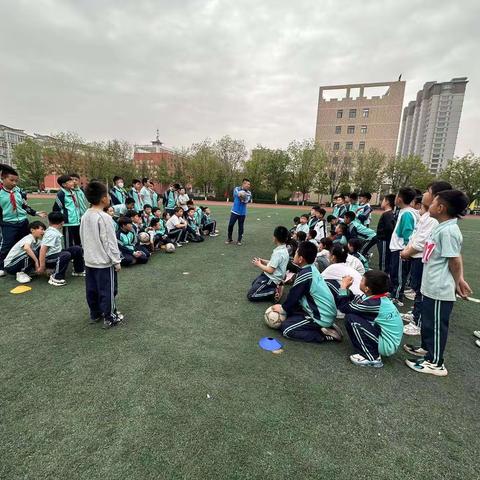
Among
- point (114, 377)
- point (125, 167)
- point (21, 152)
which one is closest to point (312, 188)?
point (125, 167)

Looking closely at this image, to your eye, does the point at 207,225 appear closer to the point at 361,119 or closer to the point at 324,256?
the point at 324,256

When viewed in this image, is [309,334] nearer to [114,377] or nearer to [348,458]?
[348,458]

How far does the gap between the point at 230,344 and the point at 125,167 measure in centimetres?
4105

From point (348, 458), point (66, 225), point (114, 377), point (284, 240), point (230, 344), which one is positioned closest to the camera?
point (348, 458)

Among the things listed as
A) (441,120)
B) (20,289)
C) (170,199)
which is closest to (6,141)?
(170,199)

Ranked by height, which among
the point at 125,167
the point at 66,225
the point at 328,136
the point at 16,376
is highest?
the point at 328,136

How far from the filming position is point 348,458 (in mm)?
1771

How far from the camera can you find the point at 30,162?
3522 centimetres

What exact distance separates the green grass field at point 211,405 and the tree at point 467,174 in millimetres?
36445

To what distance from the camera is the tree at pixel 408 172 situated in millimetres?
31094

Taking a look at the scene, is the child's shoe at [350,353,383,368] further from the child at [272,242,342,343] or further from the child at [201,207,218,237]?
the child at [201,207,218,237]

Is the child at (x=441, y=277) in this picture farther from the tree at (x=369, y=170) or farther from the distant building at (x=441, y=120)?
the distant building at (x=441, y=120)

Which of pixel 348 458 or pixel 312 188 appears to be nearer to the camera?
pixel 348 458

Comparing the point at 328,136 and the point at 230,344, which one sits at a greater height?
the point at 328,136
